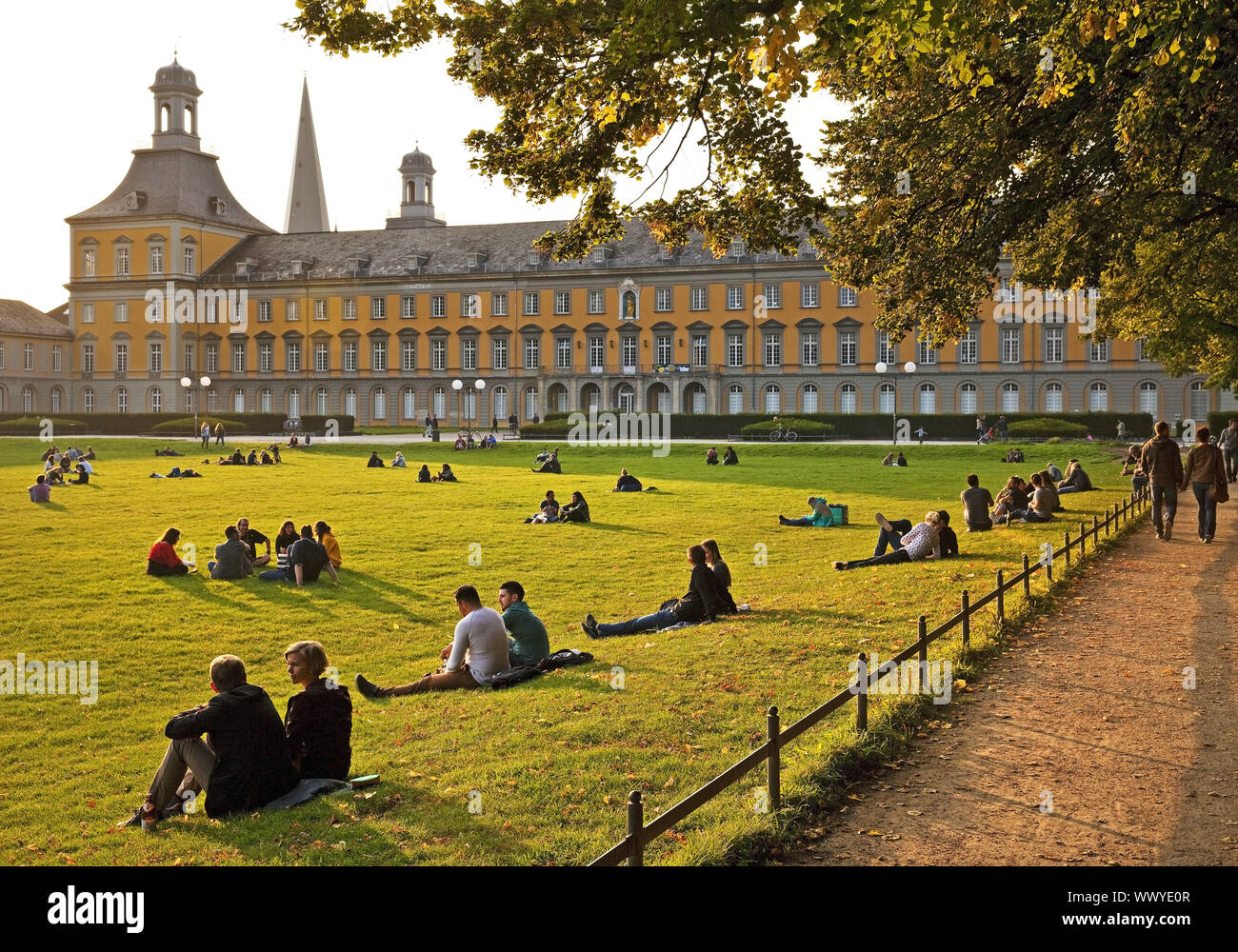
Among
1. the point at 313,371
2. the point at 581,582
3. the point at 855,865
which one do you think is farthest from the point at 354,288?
the point at 855,865

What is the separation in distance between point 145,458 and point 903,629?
126ft

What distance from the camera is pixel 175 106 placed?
8500 centimetres

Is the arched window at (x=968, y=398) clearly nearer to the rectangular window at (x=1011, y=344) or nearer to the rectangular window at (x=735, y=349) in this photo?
the rectangular window at (x=1011, y=344)

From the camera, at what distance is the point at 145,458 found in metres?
43.6

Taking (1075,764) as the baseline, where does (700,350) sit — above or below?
→ above

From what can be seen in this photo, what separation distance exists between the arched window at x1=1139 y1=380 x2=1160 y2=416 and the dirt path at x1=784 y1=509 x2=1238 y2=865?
2475 inches

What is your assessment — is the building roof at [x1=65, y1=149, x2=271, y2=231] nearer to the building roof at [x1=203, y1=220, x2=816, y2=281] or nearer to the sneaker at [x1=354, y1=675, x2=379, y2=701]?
the building roof at [x1=203, y1=220, x2=816, y2=281]

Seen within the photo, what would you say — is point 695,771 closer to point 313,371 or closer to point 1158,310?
point 1158,310

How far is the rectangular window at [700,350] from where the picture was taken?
7756cm

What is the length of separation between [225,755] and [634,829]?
11.4ft

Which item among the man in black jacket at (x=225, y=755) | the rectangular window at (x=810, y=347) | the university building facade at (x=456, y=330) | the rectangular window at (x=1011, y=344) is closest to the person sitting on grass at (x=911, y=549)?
the man in black jacket at (x=225, y=755)

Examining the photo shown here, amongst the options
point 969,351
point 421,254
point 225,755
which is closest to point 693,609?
point 225,755

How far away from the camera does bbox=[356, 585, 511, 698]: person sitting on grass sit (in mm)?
10500

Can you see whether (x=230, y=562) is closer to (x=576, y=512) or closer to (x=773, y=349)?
(x=576, y=512)
